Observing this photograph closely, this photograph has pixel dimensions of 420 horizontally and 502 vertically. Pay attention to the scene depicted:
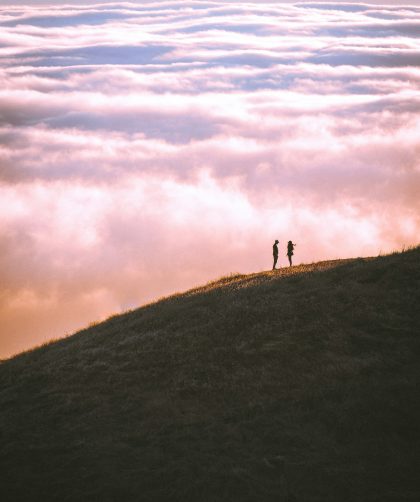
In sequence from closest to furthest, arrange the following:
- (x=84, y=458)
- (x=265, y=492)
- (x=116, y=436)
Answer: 1. (x=265, y=492)
2. (x=84, y=458)
3. (x=116, y=436)

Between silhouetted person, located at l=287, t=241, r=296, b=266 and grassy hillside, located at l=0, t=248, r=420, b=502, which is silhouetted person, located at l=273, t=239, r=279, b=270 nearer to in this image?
silhouetted person, located at l=287, t=241, r=296, b=266

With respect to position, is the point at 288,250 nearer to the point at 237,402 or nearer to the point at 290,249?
the point at 290,249

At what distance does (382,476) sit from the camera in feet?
41.2

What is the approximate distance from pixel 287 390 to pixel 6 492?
912cm

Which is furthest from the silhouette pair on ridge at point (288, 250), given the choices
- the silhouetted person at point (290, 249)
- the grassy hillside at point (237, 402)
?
the grassy hillside at point (237, 402)

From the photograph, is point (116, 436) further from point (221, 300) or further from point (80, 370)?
point (221, 300)

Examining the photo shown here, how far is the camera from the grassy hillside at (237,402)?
42.1 ft

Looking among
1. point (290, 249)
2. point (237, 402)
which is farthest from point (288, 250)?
point (237, 402)

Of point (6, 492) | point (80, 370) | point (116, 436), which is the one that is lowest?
point (6, 492)

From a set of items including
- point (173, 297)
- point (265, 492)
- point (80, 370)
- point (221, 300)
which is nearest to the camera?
point (265, 492)

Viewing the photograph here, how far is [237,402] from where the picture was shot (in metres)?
16.6

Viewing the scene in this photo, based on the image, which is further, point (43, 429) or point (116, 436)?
point (43, 429)

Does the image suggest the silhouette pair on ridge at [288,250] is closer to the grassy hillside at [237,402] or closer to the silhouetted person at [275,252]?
the silhouetted person at [275,252]

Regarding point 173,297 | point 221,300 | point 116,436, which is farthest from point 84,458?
point 173,297
